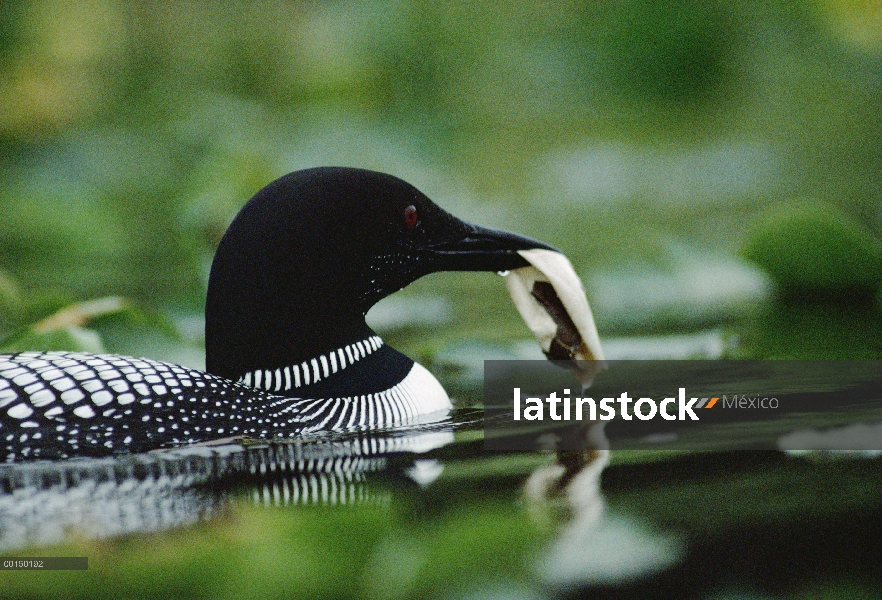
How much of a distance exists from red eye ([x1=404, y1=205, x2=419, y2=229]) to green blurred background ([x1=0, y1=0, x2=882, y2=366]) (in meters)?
1.67

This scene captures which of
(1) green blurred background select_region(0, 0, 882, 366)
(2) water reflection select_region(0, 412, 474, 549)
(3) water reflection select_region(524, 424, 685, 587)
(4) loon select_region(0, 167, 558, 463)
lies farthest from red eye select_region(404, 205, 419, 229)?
(1) green blurred background select_region(0, 0, 882, 366)

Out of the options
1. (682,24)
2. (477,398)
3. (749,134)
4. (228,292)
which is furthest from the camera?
(749,134)

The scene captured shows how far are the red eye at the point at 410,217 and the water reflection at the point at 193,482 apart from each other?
0.49 metres

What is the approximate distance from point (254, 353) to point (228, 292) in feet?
0.44

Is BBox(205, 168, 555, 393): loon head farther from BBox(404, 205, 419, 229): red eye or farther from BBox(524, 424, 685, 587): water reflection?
BBox(524, 424, 685, 587): water reflection

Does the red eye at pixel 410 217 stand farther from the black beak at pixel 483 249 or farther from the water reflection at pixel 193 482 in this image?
the water reflection at pixel 193 482

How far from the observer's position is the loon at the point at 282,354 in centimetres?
203

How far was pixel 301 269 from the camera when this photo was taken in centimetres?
228

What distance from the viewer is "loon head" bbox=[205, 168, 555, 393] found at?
226 cm

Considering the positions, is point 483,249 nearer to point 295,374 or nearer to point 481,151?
point 295,374

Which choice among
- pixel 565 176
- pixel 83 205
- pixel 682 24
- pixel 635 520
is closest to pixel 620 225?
pixel 565 176

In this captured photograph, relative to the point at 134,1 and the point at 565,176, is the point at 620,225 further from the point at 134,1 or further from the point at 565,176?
the point at 134,1

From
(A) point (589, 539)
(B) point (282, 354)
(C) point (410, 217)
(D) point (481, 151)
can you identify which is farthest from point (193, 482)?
(D) point (481, 151)

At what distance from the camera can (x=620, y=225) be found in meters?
5.09
